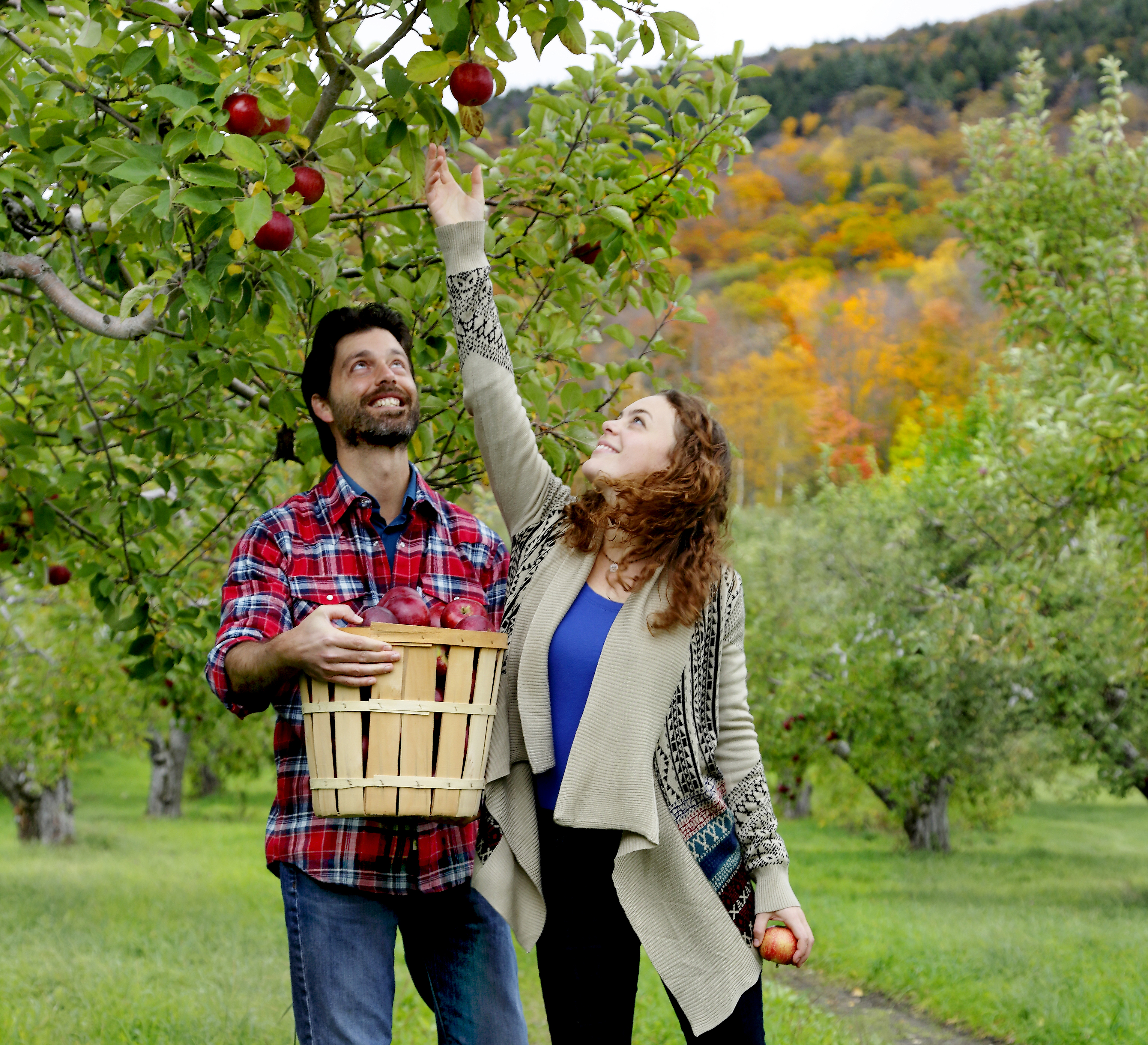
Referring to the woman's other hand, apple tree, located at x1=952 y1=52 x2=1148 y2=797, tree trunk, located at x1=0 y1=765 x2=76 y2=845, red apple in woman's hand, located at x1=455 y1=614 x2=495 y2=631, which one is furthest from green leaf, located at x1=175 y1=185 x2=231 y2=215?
tree trunk, located at x1=0 y1=765 x2=76 y2=845

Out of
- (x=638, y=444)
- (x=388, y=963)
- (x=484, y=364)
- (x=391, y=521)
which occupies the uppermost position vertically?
(x=484, y=364)

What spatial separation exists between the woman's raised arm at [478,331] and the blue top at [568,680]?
0.87 feet

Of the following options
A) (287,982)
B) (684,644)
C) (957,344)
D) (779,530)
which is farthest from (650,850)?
(957,344)

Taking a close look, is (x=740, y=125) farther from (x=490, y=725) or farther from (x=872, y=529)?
(x=872, y=529)

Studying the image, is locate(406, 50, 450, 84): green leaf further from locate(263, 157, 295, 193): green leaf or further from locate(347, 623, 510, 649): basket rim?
locate(347, 623, 510, 649): basket rim

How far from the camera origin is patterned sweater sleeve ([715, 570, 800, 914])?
2.31 meters

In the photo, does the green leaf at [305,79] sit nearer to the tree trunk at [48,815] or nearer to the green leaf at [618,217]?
the green leaf at [618,217]

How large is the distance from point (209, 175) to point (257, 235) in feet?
0.71

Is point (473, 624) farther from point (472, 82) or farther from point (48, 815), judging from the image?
point (48, 815)

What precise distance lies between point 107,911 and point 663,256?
9.52 m

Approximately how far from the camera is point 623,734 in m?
2.22

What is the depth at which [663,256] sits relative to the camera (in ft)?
11.3

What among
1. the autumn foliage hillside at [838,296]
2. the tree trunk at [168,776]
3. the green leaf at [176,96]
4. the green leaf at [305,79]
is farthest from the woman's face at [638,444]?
the autumn foliage hillside at [838,296]

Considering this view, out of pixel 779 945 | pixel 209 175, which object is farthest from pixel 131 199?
pixel 779 945
